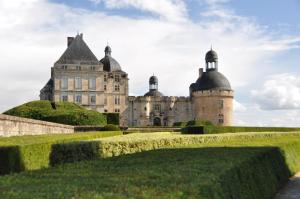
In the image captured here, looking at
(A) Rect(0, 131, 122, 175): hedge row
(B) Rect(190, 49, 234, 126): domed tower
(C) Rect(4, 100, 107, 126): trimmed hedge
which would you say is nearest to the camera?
(A) Rect(0, 131, 122, 175): hedge row

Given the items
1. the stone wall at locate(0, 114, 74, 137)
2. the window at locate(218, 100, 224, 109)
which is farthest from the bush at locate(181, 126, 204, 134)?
the window at locate(218, 100, 224, 109)

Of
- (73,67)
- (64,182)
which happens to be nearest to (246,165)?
(64,182)

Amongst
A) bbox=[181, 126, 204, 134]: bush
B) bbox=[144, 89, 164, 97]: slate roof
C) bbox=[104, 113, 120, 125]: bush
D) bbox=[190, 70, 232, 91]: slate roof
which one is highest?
bbox=[190, 70, 232, 91]: slate roof

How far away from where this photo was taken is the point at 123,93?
74.5m

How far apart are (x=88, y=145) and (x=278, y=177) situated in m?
5.37

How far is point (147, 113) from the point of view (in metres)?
77.2

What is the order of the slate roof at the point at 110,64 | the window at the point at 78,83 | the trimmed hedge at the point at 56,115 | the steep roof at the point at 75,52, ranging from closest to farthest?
the trimmed hedge at the point at 56,115 < the steep roof at the point at 75,52 < the window at the point at 78,83 < the slate roof at the point at 110,64

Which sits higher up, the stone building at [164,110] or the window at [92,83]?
the window at [92,83]

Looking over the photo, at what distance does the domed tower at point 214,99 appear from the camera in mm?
71938

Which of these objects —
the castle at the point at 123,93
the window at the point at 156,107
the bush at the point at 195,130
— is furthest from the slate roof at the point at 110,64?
the bush at the point at 195,130

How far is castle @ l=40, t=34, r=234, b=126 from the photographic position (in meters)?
67.4

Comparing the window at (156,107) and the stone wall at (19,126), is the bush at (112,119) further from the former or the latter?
the stone wall at (19,126)

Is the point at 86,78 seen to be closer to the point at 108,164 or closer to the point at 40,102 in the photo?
the point at 40,102

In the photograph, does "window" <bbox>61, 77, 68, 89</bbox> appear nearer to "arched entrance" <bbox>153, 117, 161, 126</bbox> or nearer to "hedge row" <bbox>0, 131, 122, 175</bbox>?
"arched entrance" <bbox>153, 117, 161, 126</bbox>
